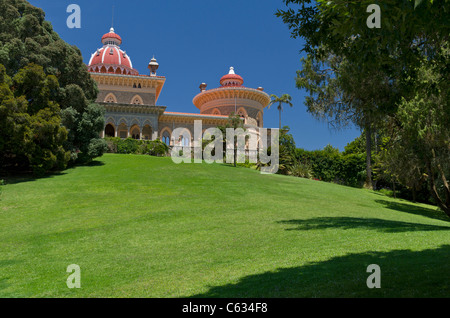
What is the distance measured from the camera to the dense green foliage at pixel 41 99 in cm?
2323

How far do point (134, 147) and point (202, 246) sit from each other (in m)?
34.0

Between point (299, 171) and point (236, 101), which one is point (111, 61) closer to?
point (236, 101)

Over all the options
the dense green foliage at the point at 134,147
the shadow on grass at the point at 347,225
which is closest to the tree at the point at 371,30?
the shadow on grass at the point at 347,225

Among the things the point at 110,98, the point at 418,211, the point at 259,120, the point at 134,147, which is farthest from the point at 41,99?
the point at 259,120

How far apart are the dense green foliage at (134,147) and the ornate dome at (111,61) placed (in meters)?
22.0

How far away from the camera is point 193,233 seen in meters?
12.1

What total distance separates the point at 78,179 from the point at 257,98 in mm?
47787

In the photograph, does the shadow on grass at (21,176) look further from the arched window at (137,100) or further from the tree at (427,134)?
the arched window at (137,100)

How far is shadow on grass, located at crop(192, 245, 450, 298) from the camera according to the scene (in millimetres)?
5516

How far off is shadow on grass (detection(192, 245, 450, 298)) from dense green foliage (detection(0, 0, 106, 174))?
20769mm

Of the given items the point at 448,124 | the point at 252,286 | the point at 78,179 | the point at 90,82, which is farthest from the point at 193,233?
the point at 90,82

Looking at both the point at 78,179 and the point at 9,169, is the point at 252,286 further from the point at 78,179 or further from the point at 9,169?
the point at 9,169

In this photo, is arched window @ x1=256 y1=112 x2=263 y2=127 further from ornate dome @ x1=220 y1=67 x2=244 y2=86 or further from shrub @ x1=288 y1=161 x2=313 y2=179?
shrub @ x1=288 y1=161 x2=313 y2=179

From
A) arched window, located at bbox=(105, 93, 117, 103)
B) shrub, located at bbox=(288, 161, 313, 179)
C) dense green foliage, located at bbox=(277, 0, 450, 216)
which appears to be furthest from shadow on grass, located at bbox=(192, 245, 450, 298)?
arched window, located at bbox=(105, 93, 117, 103)
